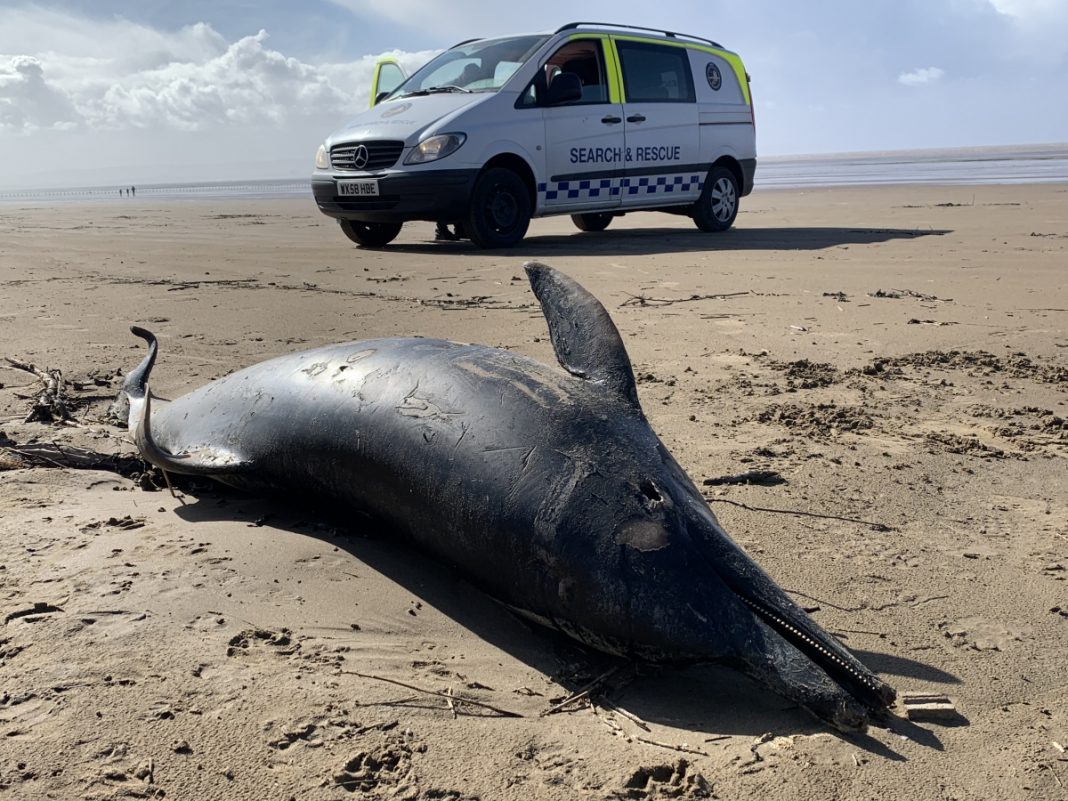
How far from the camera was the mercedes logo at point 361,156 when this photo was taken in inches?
382

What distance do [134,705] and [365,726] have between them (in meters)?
0.49

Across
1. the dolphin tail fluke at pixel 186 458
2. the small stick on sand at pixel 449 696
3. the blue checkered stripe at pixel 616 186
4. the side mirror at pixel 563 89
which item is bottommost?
the small stick on sand at pixel 449 696

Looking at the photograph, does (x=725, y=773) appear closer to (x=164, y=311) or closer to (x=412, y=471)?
(x=412, y=471)

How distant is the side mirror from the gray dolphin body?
7519 millimetres

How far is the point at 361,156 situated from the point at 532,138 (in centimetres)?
178

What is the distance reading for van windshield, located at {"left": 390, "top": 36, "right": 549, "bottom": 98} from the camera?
33.3 ft

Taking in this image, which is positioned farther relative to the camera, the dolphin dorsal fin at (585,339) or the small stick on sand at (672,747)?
the dolphin dorsal fin at (585,339)

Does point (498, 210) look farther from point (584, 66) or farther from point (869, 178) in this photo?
point (869, 178)

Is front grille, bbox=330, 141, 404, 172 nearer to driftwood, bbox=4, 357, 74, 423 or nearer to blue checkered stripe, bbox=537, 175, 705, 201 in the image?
blue checkered stripe, bbox=537, 175, 705, 201

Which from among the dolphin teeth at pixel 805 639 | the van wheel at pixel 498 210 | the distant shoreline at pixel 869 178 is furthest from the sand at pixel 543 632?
the distant shoreline at pixel 869 178

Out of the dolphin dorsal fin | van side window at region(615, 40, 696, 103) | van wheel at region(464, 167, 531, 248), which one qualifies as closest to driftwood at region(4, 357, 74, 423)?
the dolphin dorsal fin

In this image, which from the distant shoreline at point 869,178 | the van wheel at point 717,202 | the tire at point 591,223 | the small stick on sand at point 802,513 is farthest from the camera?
the distant shoreline at point 869,178

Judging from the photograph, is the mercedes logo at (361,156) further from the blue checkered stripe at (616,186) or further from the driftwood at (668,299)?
the driftwood at (668,299)

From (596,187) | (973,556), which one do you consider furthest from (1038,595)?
(596,187)
